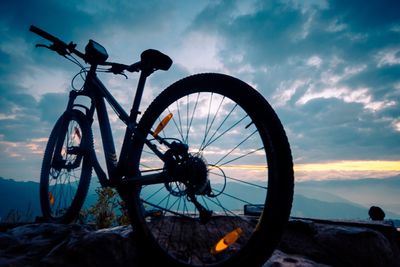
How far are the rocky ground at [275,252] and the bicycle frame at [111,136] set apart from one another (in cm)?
55

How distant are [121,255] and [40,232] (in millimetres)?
1175

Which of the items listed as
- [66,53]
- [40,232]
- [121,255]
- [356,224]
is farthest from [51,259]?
[356,224]

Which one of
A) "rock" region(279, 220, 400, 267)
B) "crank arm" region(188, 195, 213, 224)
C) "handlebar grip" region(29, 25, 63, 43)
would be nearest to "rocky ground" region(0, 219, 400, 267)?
"rock" region(279, 220, 400, 267)

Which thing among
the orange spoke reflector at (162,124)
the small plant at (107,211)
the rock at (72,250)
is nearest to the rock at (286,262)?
the rock at (72,250)

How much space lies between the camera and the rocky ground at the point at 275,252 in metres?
2.02

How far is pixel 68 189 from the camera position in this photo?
379cm

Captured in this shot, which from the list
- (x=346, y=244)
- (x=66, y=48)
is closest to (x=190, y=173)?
(x=346, y=244)

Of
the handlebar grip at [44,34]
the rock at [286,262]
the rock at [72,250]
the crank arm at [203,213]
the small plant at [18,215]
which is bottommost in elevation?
the small plant at [18,215]

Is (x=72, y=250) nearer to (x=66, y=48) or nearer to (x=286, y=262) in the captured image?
(x=286, y=262)

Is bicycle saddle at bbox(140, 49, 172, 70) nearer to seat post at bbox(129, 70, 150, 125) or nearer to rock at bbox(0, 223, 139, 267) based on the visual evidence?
seat post at bbox(129, 70, 150, 125)

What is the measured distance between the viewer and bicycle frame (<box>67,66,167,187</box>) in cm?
227

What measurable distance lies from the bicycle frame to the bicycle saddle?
101 millimetres

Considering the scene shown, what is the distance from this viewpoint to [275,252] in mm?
2250

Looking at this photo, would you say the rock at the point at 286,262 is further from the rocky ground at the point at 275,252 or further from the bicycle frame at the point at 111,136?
the bicycle frame at the point at 111,136
